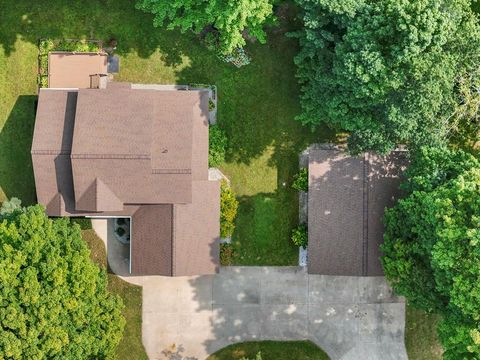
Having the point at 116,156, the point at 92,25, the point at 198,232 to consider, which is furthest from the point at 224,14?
the point at 198,232

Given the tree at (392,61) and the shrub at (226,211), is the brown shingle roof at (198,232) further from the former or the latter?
the tree at (392,61)

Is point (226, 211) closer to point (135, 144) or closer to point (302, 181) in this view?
point (302, 181)

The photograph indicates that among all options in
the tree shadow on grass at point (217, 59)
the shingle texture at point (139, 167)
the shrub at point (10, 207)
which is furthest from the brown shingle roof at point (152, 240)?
the shrub at point (10, 207)

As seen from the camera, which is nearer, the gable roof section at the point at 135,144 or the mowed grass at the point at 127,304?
the gable roof section at the point at 135,144

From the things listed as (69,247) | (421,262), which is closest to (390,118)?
(421,262)

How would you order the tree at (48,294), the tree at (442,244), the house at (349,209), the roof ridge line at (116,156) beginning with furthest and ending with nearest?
the house at (349,209) < the roof ridge line at (116,156) < the tree at (48,294) < the tree at (442,244)

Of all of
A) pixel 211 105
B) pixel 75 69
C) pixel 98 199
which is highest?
pixel 75 69

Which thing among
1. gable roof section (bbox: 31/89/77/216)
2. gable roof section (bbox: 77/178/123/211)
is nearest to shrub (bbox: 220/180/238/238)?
gable roof section (bbox: 77/178/123/211)

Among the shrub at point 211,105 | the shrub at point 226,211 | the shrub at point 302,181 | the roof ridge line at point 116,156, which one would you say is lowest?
the shrub at point 226,211
